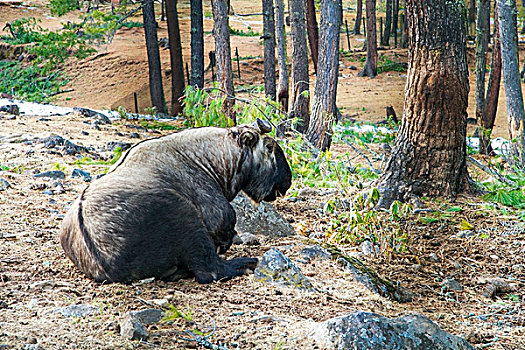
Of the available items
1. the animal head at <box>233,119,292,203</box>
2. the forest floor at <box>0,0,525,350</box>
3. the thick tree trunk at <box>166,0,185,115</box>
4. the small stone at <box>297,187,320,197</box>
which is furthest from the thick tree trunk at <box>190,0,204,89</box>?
the animal head at <box>233,119,292,203</box>

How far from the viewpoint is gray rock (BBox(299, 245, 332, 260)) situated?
15.6 feet

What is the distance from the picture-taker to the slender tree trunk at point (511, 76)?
30.1 ft

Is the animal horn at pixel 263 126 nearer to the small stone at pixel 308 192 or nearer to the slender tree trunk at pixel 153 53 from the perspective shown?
the small stone at pixel 308 192

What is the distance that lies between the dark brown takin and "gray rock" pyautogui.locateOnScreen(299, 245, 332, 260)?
0.63 metres

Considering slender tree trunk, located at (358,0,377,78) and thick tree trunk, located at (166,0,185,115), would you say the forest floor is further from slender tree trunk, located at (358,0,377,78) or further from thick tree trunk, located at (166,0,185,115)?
slender tree trunk, located at (358,0,377,78)

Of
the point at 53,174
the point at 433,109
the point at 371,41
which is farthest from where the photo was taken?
the point at 371,41

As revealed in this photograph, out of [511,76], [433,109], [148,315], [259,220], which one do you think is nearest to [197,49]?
[511,76]

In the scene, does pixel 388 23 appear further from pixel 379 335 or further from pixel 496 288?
pixel 379 335

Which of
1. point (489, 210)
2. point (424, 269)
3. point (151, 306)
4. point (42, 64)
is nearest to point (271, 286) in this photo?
point (151, 306)

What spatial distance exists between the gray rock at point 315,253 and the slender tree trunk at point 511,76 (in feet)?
18.4

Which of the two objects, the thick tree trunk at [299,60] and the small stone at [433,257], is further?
the thick tree trunk at [299,60]

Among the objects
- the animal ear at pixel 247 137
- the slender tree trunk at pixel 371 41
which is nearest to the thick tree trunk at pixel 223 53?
the animal ear at pixel 247 137

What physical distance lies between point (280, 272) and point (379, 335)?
4.33 ft

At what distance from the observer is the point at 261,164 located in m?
4.98
